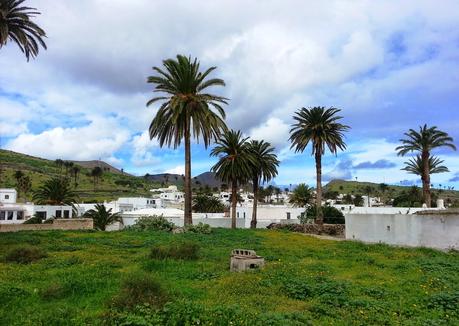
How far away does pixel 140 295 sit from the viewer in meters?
8.61

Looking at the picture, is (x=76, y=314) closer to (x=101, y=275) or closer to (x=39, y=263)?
(x=101, y=275)

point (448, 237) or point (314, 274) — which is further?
point (448, 237)

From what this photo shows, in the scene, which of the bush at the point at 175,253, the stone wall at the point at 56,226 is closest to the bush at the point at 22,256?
the bush at the point at 175,253

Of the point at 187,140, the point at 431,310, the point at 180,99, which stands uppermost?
the point at 180,99

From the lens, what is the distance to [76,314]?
8.06 m

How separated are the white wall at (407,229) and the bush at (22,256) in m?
20.0

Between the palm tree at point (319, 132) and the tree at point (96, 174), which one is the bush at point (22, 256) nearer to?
the palm tree at point (319, 132)

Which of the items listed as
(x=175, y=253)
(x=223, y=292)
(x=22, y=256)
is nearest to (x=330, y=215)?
(x=175, y=253)

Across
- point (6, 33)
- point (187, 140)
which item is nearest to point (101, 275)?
point (6, 33)

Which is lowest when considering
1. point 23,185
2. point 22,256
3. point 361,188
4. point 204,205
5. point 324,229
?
point 324,229

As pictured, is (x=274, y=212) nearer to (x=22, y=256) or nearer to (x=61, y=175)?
(x=22, y=256)

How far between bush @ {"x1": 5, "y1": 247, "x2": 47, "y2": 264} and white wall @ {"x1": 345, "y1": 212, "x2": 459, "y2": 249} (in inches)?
788

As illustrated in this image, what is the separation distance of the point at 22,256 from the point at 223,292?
9081 millimetres

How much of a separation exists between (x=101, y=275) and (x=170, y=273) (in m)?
2.05
